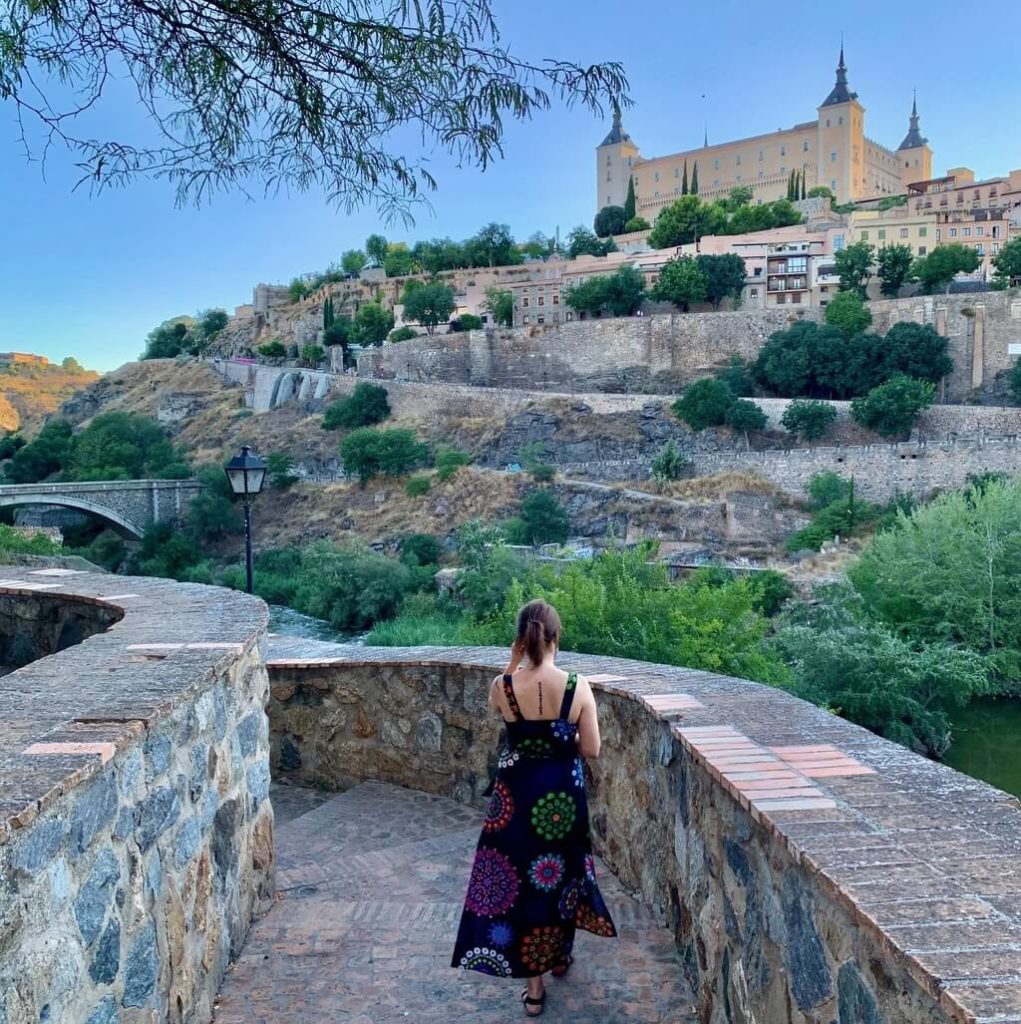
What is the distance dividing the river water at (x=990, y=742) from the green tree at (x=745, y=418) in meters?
20.6

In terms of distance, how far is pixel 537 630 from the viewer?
98.6 inches

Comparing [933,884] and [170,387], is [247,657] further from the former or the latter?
[170,387]

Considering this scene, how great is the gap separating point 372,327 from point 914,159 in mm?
51682

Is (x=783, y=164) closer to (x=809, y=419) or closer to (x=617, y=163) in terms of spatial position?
(x=617, y=163)

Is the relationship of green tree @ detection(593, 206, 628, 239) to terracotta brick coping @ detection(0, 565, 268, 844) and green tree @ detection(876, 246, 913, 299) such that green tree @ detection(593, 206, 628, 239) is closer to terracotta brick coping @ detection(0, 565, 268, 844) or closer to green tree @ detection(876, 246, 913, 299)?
green tree @ detection(876, 246, 913, 299)

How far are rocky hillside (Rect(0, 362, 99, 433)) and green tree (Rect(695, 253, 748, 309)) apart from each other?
42727 mm

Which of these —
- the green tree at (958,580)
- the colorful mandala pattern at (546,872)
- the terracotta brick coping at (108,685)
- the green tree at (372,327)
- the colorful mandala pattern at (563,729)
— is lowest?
the green tree at (958,580)

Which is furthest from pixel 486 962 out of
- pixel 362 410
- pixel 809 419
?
pixel 362 410

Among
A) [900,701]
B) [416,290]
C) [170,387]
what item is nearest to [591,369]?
[416,290]

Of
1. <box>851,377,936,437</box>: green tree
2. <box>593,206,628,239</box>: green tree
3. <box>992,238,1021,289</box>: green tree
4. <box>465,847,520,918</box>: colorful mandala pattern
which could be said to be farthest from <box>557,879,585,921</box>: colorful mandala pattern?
<box>593,206,628,239</box>: green tree

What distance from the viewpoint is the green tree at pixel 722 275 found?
47250 millimetres

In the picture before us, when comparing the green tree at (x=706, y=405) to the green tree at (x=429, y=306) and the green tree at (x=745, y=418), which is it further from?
the green tree at (x=429, y=306)

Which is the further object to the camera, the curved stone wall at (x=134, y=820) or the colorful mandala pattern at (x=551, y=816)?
the colorful mandala pattern at (x=551, y=816)

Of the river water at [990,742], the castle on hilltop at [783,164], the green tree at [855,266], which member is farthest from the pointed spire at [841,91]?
the river water at [990,742]
